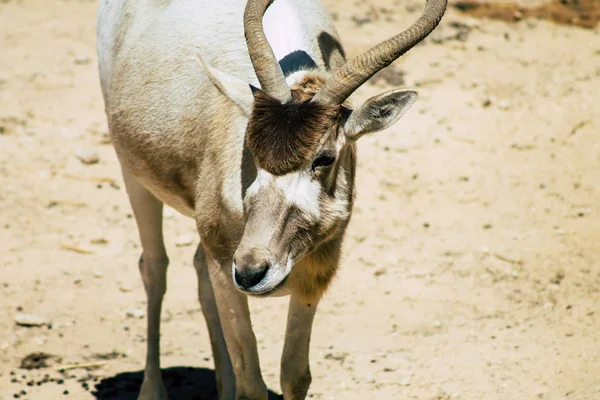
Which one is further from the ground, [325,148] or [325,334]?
[325,148]

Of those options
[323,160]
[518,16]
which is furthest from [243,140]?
[518,16]

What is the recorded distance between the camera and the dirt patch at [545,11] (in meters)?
12.0

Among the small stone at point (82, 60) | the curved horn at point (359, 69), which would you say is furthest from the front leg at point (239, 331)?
the small stone at point (82, 60)

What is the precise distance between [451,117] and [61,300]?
469 cm

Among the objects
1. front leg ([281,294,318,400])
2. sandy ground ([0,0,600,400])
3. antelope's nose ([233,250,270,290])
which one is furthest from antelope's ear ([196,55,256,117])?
sandy ground ([0,0,600,400])

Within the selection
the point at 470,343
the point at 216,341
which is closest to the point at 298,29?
the point at 216,341

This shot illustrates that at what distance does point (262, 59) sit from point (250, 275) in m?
1.16

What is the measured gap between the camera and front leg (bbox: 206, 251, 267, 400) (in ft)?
17.0

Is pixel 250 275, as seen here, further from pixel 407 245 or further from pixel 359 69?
pixel 407 245

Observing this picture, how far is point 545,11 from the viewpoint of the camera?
12.3 m

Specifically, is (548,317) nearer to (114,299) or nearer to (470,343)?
(470,343)

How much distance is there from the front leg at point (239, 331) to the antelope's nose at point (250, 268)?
79 centimetres

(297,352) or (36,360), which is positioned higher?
(297,352)

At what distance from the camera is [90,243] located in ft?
27.1
